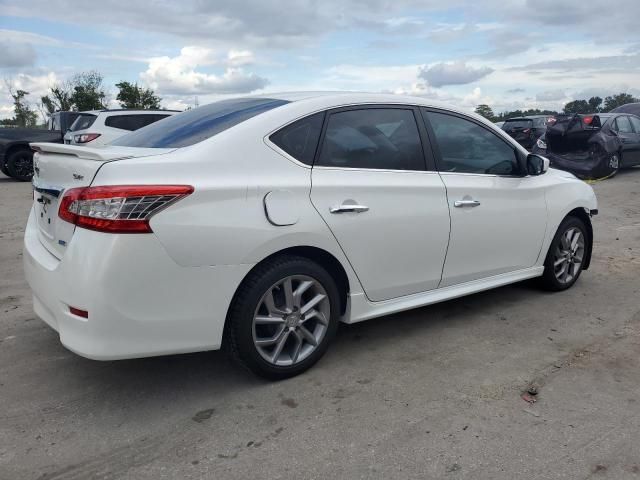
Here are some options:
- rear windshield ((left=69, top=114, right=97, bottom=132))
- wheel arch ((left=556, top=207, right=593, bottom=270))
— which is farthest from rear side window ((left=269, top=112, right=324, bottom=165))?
rear windshield ((left=69, top=114, right=97, bottom=132))

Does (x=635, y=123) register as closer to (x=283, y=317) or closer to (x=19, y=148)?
(x=283, y=317)

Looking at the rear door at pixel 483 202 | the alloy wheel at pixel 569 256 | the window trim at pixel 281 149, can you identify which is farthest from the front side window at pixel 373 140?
the alloy wheel at pixel 569 256

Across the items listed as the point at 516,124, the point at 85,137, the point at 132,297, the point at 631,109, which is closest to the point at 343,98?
the point at 132,297

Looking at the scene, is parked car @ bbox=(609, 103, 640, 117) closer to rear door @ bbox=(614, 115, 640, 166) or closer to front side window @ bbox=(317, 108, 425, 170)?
rear door @ bbox=(614, 115, 640, 166)

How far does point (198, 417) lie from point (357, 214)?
1.41 m

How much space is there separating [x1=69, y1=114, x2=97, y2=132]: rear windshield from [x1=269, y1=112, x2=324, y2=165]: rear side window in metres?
10.0

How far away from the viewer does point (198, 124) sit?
133 inches

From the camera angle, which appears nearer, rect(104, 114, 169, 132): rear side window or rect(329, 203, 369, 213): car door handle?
rect(329, 203, 369, 213): car door handle

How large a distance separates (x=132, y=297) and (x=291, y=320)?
2.99ft

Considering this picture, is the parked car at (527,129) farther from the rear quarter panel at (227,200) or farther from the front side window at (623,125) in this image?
the rear quarter panel at (227,200)

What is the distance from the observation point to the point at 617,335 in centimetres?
391

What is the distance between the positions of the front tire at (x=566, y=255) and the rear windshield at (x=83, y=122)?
33.5 feet

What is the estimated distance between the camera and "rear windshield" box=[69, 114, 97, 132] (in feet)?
39.3

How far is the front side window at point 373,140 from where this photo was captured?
11.0 feet
